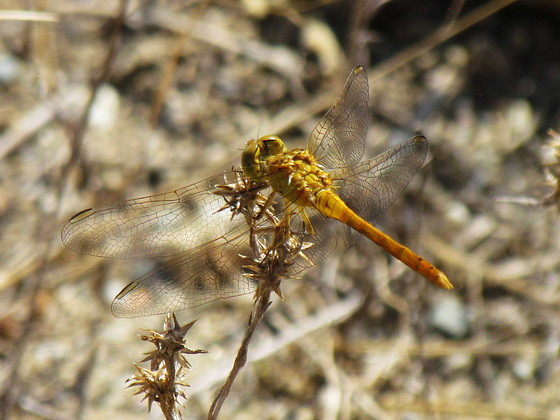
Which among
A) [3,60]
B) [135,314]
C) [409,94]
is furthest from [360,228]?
[3,60]

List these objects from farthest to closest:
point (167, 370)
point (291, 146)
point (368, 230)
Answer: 1. point (291, 146)
2. point (368, 230)
3. point (167, 370)

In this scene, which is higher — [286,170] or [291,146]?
[291,146]

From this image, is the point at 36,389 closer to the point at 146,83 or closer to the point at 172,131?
the point at 172,131

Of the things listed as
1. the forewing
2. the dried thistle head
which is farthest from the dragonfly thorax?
the dried thistle head

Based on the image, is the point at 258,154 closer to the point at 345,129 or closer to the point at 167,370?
the point at 345,129

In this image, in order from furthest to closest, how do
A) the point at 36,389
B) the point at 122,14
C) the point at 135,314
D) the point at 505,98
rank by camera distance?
1. the point at 505,98
2. the point at 36,389
3. the point at 122,14
4. the point at 135,314

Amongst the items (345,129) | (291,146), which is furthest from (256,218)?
(291,146)
